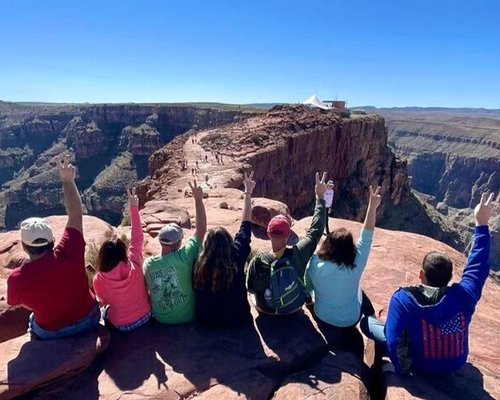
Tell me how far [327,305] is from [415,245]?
207 inches

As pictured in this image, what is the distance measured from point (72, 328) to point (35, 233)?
1.20 metres

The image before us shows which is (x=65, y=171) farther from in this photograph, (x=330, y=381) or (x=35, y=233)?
(x=330, y=381)

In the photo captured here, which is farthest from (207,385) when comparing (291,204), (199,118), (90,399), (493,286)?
(199,118)

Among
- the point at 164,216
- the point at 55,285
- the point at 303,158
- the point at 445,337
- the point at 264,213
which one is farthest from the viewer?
the point at 303,158

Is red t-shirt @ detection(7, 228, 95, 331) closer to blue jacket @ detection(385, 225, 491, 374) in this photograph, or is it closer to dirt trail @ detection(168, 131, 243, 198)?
blue jacket @ detection(385, 225, 491, 374)

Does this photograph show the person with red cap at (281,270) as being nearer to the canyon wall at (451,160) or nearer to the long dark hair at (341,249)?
the long dark hair at (341,249)

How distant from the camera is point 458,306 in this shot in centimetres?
401

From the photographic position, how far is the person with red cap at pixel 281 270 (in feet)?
16.0

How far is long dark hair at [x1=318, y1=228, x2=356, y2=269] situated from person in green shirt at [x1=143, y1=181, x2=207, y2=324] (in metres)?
1.54

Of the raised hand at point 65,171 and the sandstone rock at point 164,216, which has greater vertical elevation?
the raised hand at point 65,171

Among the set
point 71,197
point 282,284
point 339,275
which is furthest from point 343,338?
point 71,197

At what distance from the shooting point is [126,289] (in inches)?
186

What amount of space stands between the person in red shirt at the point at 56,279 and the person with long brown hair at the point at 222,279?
123 centimetres

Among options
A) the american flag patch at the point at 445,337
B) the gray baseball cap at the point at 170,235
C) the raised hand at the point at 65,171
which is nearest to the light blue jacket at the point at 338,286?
the american flag patch at the point at 445,337
